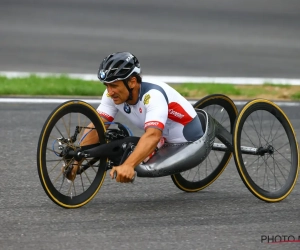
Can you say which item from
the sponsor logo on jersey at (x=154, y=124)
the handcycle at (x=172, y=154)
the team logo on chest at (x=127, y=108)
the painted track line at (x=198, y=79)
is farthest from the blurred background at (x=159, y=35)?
the sponsor logo on jersey at (x=154, y=124)

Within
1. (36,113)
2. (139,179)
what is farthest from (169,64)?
(139,179)

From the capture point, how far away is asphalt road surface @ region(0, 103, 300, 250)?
229 inches

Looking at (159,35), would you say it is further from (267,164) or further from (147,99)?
(147,99)

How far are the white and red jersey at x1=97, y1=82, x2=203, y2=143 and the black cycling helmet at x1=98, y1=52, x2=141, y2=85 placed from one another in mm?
209

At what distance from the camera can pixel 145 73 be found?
1284 cm

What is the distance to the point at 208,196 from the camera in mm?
7230

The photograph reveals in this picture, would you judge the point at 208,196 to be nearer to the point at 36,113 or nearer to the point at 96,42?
the point at 36,113

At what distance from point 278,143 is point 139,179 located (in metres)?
2.24

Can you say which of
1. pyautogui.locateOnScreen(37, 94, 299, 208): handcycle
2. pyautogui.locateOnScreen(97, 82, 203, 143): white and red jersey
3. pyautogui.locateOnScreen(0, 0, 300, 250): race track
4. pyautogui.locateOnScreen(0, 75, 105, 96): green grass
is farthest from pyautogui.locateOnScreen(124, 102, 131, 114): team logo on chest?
pyautogui.locateOnScreen(0, 75, 105, 96): green grass

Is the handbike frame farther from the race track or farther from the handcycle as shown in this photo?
the race track

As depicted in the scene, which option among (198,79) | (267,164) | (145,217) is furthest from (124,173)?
(198,79)

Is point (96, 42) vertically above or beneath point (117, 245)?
above

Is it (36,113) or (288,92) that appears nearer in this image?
(36,113)

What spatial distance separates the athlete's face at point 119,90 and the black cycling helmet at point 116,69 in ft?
0.17
